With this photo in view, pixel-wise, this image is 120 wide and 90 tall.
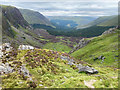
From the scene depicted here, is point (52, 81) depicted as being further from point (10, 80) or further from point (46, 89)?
point (10, 80)

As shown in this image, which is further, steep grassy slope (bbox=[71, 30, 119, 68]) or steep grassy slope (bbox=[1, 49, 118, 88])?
steep grassy slope (bbox=[71, 30, 119, 68])

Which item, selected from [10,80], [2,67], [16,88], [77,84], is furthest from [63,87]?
[2,67]

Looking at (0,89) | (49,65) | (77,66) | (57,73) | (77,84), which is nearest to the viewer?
(0,89)

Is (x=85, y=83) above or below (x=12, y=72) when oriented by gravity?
below

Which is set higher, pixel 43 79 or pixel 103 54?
pixel 43 79

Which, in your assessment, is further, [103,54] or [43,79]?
[103,54]

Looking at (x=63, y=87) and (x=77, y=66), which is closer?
(x=63, y=87)

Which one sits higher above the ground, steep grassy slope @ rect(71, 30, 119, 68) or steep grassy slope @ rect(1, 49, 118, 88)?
steep grassy slope @ rect(1, 49, 118, 88)

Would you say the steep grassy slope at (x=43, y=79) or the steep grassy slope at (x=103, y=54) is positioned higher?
the steep grassy slope at (x=43, y=79)

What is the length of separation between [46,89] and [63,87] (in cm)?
306

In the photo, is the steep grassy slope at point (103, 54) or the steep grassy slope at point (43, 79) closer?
the steep grassy slope at point (43, 79)

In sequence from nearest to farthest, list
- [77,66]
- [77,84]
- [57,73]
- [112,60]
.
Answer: [77,84] < [57,73] < [77,66] < [112,60]

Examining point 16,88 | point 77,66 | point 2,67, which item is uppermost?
point 2,67

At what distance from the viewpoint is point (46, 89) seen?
15.8 metres
